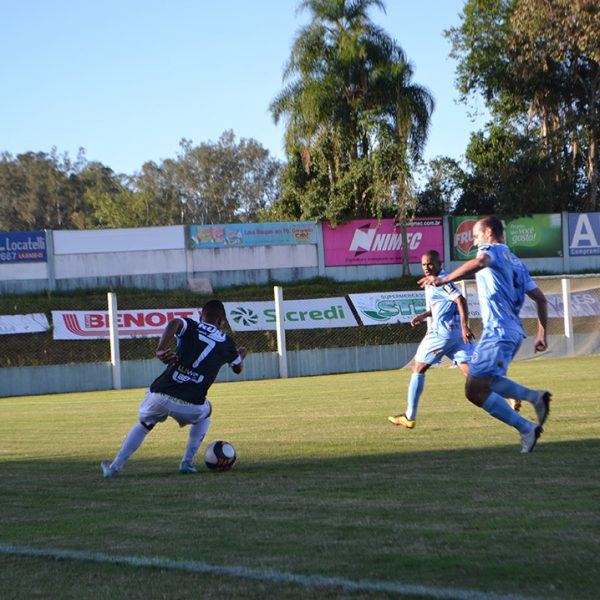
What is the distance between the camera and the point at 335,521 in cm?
628

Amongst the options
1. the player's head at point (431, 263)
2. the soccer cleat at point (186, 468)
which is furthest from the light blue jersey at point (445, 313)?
the soccer cleat at point (186, 468)

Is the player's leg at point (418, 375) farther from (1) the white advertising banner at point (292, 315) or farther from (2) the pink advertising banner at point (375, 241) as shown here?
(2) the pink advertising banner at point (375, 241)

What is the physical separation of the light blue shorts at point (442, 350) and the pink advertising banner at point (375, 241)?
34525 millimetres

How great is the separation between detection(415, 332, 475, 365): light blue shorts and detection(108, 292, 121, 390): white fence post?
16.1 meters

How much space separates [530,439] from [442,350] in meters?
3.42

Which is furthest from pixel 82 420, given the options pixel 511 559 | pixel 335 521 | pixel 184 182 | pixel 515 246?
pixel 184 182

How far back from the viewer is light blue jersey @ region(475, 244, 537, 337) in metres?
8.83

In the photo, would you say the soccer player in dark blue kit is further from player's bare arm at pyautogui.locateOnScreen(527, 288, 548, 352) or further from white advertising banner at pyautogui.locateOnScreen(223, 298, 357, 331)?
white advertising banner at pyautogui.locateOnScreen(223, 298, 357, 331)

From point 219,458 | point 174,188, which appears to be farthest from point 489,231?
point 174,188

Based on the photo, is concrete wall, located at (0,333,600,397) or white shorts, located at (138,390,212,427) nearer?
white shorts, located at (138,390,212,427)

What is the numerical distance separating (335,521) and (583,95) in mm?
52904

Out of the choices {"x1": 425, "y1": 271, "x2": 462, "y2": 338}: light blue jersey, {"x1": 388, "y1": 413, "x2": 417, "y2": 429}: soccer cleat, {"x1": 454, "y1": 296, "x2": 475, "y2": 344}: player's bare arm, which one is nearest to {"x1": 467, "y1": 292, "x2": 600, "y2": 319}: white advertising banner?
{"x1": 425, "y1": 271, "x2": 462, "y2": 338}: light blue jersey

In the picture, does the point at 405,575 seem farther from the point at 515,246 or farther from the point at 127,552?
the point at 515,246

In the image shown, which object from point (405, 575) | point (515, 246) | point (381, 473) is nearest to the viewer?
point (405, 575)
